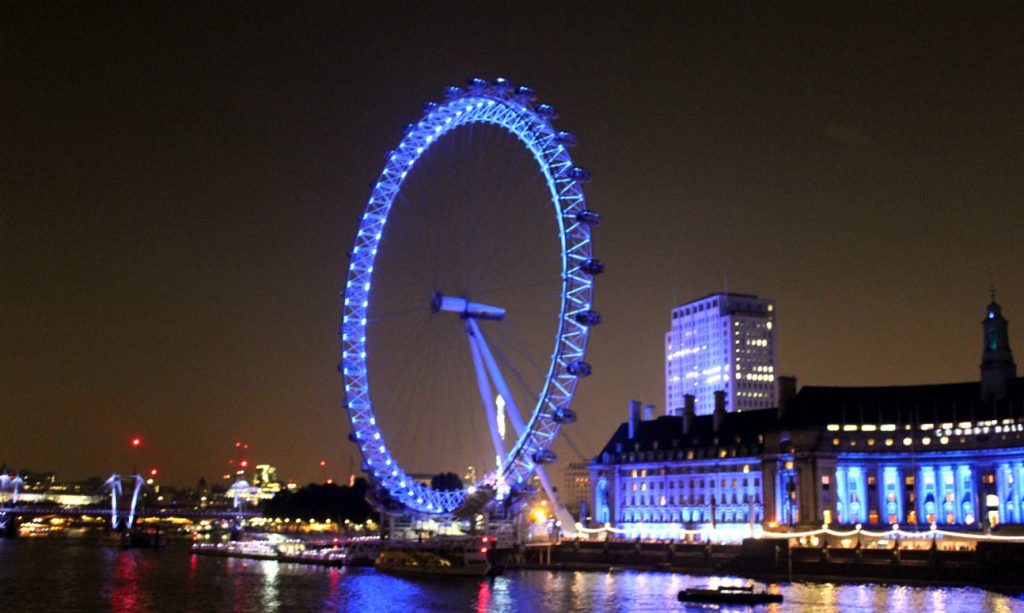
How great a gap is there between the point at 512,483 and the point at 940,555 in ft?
103

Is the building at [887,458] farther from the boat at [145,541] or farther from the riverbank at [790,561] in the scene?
the boat at [145,541]

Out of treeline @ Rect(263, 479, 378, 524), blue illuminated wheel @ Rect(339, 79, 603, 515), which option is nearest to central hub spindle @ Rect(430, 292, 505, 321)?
blue illuminated wheel @ Rect(339, 79, 603, 515)

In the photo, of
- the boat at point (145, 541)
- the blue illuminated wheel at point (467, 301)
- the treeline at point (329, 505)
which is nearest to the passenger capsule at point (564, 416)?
the blue illuminated wheel at point (467, 301)

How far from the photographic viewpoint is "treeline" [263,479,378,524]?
16388cm

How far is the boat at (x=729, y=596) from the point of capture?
230 feet

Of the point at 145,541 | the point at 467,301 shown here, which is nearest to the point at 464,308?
the point at 467,301

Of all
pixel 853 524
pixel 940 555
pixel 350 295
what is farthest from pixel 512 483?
pixel 853 524

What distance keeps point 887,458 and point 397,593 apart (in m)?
56.9

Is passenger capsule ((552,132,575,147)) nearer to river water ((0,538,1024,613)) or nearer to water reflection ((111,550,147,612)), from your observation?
river water ((0,538,1024,613))

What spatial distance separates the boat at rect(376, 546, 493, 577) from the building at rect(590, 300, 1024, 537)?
33255 mm

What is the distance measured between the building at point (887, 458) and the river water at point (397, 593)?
24.3 metres

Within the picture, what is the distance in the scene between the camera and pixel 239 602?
7044cm

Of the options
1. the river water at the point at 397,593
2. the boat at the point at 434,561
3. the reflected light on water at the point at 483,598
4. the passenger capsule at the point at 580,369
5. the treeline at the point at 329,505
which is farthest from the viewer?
the treeline at the point at 329,505

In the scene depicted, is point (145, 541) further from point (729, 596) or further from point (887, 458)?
point (729, 596)
